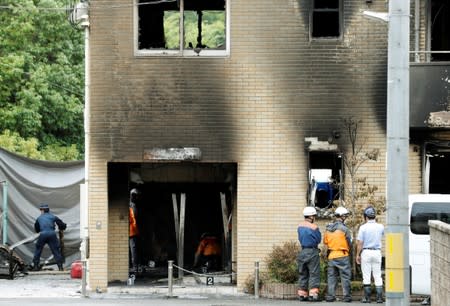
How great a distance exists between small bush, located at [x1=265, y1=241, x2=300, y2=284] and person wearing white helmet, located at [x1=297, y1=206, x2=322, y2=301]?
2.67 ft

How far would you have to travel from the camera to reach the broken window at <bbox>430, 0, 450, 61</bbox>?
27781mm

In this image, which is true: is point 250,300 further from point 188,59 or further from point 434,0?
point 434,0

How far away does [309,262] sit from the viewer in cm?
2470

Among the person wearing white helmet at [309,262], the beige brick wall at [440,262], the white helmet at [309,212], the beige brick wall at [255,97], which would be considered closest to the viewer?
the beige brick wall at [440,262]

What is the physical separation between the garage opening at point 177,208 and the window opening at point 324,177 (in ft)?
6.63

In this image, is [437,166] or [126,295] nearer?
[126,295]

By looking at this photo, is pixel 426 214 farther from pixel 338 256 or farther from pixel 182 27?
pixel 182 27

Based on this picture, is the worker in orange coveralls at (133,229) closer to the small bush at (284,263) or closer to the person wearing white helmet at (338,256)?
the small bush at (284,263)

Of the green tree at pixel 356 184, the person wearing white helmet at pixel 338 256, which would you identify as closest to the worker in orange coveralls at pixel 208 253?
the green tree at pixel 356 184

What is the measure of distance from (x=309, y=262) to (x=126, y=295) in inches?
158

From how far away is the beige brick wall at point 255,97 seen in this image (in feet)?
86.8

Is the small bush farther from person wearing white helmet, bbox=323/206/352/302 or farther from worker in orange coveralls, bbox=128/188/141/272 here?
worker in orange coveralls, bbox=128/188/141/272

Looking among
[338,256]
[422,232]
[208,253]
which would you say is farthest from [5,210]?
[422,232]

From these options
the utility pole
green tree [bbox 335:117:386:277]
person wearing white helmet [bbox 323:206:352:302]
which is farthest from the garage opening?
the utility pole
